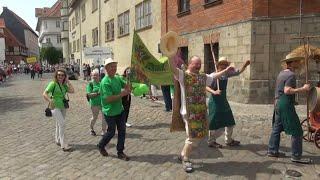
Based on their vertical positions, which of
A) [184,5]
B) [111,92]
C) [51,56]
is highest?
[184,5]

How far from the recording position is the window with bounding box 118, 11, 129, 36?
1168 inches

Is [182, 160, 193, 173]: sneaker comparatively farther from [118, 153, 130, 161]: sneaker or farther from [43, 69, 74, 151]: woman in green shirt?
[43, 69, 74, 151]: woman in green shirt

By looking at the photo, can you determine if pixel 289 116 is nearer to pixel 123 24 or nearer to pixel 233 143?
pixel 233 143

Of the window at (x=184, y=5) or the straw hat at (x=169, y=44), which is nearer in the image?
the straw hat at (x=169, y=44)

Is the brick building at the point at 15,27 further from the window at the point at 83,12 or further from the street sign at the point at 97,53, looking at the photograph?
the street sign at the point at 97,53

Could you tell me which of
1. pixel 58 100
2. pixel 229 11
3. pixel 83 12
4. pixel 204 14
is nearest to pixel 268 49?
pixel 229 11

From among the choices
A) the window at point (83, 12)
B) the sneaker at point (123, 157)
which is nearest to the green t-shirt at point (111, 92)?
the sneaker at point (123, 157)

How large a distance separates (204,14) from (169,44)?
11.6 meters

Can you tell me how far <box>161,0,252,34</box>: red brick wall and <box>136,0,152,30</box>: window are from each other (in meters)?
2.79

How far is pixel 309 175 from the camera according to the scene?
6.27 m

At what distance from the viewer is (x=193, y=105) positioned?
6.56 metres

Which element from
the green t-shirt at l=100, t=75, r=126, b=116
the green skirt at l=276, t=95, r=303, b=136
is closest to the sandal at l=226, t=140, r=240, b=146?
the green skirt at l=276, t=95, r=303, b=136

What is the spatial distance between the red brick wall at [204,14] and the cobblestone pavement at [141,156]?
4.80 meters

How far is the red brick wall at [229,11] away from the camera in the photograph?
1397 centimetres
